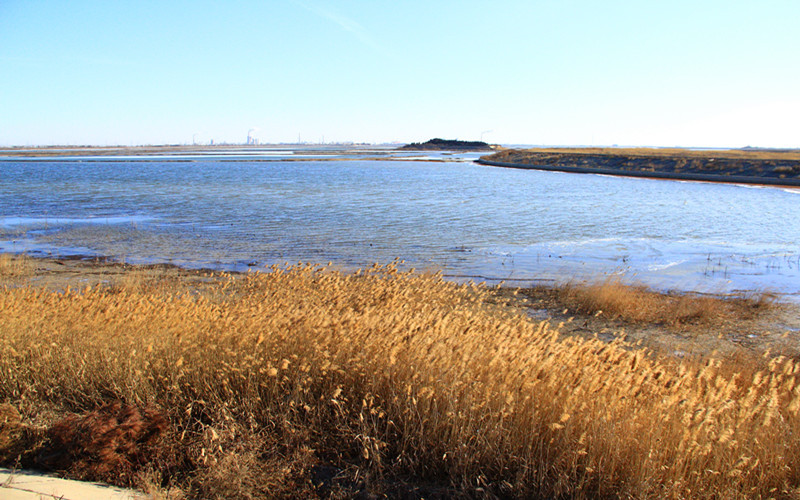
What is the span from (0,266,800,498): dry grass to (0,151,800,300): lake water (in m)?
9.32

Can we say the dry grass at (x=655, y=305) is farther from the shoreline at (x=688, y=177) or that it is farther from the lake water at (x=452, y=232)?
the shoreline at (x=688, y=177)

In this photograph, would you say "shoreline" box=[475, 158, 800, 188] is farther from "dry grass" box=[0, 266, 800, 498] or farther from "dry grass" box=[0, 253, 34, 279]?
"dry grass" box=[0, 253, 34, 279]

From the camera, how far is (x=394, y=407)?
4.56 meters

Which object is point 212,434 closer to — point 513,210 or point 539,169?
point 513,210

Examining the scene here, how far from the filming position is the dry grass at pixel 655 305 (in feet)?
33.8

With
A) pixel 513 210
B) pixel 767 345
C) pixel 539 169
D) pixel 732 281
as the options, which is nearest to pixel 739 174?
pixel 539 169

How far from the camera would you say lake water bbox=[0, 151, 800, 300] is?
15.9 meters

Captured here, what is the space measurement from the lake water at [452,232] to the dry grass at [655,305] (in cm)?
175

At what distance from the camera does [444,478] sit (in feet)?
13.5

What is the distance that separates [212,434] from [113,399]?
1.42 meters

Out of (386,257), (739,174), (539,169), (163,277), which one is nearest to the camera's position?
(163,277)

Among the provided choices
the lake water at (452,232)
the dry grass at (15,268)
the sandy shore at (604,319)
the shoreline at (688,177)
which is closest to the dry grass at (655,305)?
the sandy shore at (604,319)

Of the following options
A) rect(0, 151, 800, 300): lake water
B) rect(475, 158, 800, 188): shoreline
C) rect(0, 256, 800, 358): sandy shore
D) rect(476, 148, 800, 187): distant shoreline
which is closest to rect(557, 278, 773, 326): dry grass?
rect(0, 256, 800, 358): sandy shore

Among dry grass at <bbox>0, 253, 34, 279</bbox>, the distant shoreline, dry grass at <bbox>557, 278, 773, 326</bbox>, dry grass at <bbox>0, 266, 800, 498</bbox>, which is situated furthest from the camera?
the distant shoreline
